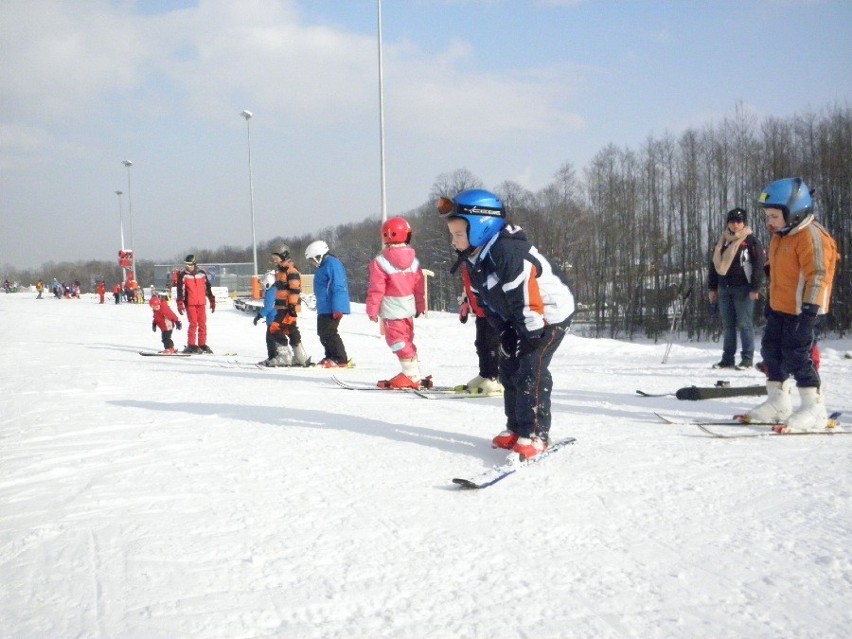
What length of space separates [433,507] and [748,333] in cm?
679

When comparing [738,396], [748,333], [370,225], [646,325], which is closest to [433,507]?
[738,396]

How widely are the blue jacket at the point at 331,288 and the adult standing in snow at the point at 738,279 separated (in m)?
4.93

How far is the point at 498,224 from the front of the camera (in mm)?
4398

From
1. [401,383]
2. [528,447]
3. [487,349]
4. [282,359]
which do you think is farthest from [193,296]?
[528,447]

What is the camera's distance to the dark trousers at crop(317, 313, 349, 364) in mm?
10000

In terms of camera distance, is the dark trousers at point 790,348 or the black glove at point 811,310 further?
the dark trousers at point 790,348

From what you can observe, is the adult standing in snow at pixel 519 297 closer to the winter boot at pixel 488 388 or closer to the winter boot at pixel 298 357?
the winter boot at pixel 488 388

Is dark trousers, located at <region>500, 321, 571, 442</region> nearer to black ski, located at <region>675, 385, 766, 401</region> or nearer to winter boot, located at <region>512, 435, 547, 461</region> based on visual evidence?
winter boot, located at <region>512, 435, 547, 461</region>

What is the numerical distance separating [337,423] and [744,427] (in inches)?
122

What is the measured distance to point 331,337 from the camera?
10156mm

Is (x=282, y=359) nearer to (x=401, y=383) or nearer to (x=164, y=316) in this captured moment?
(x=401, y=383)

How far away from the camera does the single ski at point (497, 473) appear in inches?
144

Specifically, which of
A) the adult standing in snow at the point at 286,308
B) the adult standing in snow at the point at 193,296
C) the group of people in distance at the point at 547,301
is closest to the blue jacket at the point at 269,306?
the adult standing in snow at the point at 286,308

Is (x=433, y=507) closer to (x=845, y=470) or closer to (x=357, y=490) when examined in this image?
(x=357, y=490)
